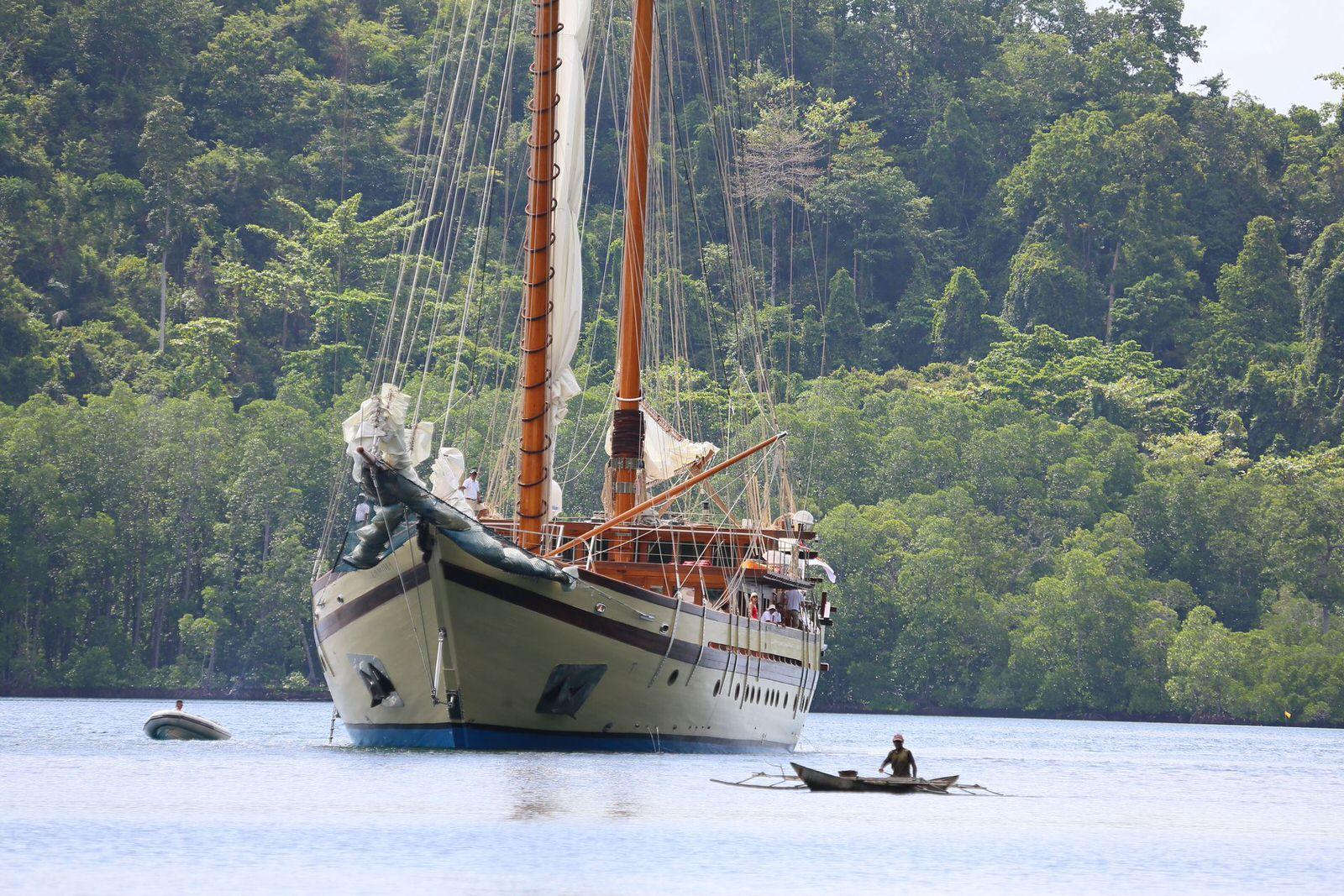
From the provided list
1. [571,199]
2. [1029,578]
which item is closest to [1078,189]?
[1029,578]

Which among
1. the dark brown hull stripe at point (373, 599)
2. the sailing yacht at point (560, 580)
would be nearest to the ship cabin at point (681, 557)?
the sailing yacht at point (560, 580)

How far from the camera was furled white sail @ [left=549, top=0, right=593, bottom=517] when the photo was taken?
54.3 meters

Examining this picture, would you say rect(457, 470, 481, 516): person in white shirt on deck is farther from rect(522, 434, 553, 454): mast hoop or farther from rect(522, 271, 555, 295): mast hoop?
rect(522, 271, 555, 295): mast hoop

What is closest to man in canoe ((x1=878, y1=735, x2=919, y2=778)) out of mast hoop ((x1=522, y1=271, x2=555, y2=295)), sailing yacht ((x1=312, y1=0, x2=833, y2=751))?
sailing yacht ((x1=312, y1=0, x2=833, y2=751))

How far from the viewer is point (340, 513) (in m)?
102

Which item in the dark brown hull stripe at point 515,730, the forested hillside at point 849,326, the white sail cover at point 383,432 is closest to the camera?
the white sail cover at point 383,432

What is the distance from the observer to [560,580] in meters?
45.3

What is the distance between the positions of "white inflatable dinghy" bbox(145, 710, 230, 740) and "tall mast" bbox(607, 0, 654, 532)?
12.5 m

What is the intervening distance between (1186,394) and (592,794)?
104 meters

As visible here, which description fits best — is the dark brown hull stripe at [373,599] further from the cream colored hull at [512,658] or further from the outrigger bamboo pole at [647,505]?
the outrigger bamboo pole at [647,505]

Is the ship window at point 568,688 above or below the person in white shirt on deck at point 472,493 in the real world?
below

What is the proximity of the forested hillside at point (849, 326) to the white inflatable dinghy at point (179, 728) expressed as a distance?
859 inches

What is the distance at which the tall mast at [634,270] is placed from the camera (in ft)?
186

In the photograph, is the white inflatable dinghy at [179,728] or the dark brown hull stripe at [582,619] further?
the white inflatable dinghy at [179,728]
